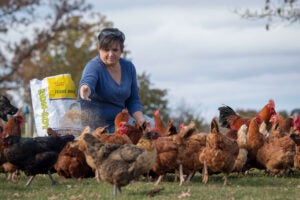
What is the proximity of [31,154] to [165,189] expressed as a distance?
2.36m

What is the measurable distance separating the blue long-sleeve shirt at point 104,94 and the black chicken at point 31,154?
114 cm

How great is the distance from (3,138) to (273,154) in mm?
4370

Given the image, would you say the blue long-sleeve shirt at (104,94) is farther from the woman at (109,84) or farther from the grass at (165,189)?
the grass at (165,189)

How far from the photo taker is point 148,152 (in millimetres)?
9070

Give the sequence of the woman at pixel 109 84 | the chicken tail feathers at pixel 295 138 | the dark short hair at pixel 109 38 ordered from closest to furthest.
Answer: the chicken tail feathers at pixel 295 138, the dark short hair at pixel 109 38, the woman at pixel 109 84

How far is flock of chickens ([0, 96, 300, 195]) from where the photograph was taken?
9070 millimetres

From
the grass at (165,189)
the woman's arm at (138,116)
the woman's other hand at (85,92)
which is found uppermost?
the woman's other hand at (85,92)

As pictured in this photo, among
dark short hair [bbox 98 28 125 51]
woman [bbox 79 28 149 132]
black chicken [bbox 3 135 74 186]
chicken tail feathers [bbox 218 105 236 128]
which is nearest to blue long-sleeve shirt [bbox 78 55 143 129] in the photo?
woman [bbox 79 28 149 132]

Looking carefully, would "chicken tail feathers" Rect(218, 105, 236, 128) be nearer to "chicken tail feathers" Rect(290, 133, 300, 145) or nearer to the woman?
the woman

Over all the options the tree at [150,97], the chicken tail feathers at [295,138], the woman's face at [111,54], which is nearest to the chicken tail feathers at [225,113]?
the chicken tail feathers at [295,138]

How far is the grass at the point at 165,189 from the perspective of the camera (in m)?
8.67

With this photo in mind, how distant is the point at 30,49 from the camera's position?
2972cm

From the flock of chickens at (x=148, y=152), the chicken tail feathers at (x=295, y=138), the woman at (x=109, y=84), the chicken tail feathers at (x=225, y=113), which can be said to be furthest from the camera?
the chicken tail feathers at (x=225, y=113)

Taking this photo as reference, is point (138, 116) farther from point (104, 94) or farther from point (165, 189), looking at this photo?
point (165, 189)
